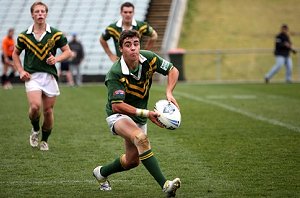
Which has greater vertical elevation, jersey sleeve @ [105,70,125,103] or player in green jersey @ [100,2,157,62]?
jersey sleeve @ [105,70,125,103]

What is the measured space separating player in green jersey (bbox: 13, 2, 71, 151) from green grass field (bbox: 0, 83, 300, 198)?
2.33ft

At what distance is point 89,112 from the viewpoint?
1703cm

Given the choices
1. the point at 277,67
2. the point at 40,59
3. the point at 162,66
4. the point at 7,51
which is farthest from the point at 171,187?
the point at 7,51

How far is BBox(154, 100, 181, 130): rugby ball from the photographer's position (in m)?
7.46

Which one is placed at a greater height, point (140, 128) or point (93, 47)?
point (140, 128)

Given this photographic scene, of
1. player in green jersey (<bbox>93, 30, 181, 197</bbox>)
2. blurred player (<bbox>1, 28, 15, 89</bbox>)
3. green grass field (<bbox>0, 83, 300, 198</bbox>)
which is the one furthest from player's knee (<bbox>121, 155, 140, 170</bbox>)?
blurred player (<bbox>1, 28, 15, 89</bbox>)

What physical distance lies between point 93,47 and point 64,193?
2554cm

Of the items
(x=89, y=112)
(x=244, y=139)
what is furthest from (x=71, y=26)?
(x=244, y=139)

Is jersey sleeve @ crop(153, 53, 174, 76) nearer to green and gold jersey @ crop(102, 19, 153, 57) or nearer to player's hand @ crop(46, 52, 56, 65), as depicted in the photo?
player's hand @ crop(46, 52, 56, 65)

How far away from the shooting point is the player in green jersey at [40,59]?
430 inches

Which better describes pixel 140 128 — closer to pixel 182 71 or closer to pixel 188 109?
pixel 188 109

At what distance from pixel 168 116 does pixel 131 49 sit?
734 millimetres

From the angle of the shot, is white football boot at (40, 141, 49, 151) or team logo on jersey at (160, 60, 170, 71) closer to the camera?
team logo on jersey at (160, 60, 170, 71)

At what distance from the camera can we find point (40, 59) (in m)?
11.0
